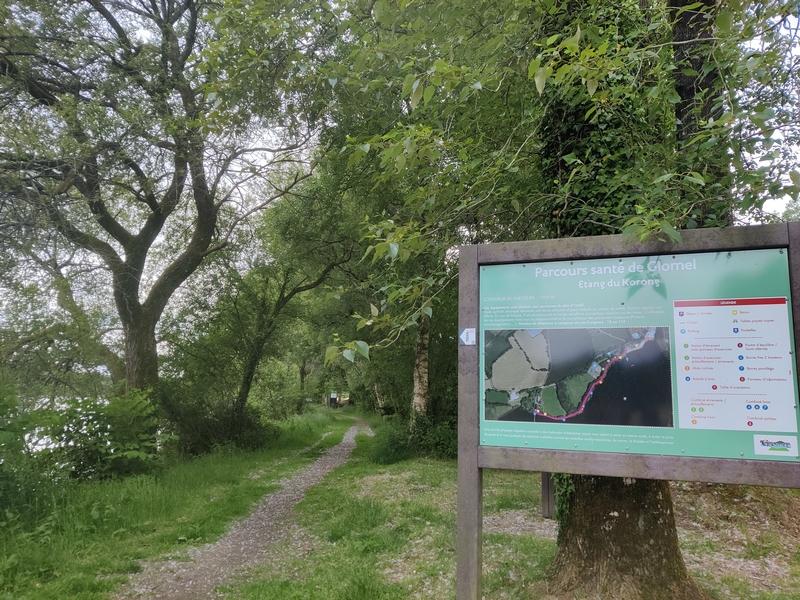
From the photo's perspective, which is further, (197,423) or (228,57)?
(197,423)

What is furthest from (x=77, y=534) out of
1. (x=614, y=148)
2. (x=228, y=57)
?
(x=614, y=148)

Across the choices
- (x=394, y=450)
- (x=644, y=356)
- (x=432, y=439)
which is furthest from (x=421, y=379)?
(x=644, y=356)

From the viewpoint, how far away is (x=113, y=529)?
628cm

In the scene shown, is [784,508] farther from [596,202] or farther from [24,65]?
[24,65]

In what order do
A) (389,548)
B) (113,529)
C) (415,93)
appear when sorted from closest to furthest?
(415,93) → (389,548) → (113,529)

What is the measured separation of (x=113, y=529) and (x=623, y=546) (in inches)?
240

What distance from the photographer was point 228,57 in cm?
560

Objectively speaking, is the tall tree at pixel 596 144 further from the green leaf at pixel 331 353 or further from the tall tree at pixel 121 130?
the tall tree at pixel 121 130

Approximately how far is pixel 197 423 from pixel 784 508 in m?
13.0

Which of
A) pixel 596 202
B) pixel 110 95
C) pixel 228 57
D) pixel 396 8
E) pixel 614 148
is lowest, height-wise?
pixel 596 202

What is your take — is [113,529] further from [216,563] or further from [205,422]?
[205,422]

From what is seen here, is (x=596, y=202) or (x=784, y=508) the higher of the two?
(x=596, y=202)

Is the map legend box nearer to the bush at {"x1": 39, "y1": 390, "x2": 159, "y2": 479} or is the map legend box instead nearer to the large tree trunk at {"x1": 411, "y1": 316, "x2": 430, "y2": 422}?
the bush at {"x1": 39, "y1": 390, "x2": 159, "y2": 479}

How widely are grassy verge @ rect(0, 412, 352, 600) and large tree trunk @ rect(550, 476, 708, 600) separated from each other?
431cm
